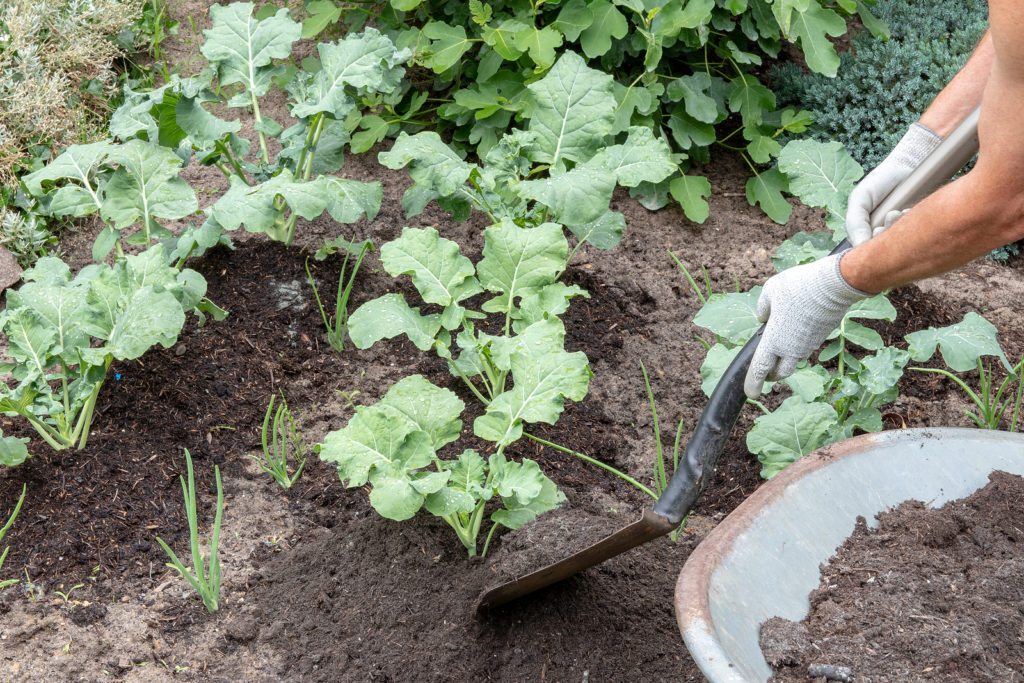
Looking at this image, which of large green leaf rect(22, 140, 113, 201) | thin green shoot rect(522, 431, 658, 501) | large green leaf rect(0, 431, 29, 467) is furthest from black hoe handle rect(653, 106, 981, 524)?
large green leaf rect(22, 140, 113, 201)

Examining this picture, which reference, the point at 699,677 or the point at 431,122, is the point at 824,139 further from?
the point at 699,677

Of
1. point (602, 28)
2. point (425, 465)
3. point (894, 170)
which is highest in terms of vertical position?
point (894, 170)

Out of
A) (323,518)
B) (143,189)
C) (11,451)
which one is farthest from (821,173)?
(11,451)

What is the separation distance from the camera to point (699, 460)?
1.81m

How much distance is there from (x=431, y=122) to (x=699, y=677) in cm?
238

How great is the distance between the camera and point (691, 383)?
2859mm

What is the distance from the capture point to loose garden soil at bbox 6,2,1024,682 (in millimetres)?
2023

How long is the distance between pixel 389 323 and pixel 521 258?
42cm

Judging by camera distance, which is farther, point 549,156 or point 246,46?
point 246,46

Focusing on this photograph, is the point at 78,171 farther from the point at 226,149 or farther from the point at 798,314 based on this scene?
the point at 798,314

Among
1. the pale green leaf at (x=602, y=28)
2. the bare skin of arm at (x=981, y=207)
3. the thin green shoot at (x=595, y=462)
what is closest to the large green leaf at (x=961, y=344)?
the bare skin of arm at (x=981, y=207)

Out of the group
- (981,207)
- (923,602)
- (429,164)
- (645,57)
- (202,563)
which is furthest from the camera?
(645,57)

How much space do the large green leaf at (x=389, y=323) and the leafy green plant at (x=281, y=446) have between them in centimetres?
29

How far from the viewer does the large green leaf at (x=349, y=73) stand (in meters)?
2.74
